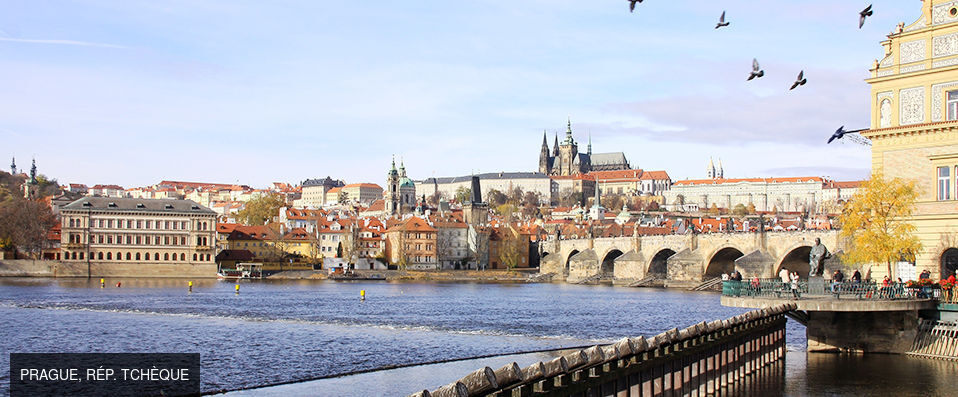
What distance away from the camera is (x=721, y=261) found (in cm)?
9312

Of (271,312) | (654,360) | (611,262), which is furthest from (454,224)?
(654,360)

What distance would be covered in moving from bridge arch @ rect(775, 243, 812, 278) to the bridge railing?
2040 inches

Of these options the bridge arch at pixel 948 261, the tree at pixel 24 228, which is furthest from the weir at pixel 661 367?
the tree at pixel 24 228

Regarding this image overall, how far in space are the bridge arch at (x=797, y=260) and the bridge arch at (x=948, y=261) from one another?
47608 mm

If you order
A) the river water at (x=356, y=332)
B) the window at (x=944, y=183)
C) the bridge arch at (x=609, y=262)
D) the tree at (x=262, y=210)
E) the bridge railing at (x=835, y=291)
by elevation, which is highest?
the tree at (x=262, y=210)

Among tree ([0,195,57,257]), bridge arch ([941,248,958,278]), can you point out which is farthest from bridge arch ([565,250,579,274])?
bridge arch ([941,248,958,278])

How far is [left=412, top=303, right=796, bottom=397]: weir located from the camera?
13.7m

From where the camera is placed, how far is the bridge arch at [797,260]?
79.7 meters

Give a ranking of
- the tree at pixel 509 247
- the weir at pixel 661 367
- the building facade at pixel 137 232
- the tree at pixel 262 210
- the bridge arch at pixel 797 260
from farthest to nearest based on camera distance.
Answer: the tree at pixel 262 210, the tree at pixel 509 247, the building facade at pixel 137 232, the bridge arch at pixel 797 260, the weir at pixel 661 367

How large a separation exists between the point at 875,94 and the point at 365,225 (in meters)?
108

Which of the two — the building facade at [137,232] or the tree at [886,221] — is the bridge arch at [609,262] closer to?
the building facade at [137,232]

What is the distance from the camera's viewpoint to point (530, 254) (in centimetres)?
14350

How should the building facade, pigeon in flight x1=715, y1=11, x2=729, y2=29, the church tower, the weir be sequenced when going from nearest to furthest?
the weir, pigeon in flight x1=715, y1=11, x2=729, y2=29, the building facade, the church tower

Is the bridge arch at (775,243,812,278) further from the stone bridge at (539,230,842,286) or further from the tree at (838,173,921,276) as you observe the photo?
the tree at (838,173,921,276)
